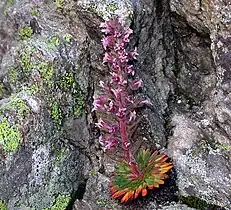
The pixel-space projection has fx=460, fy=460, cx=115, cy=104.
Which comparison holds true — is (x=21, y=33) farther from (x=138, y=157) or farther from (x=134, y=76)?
(x=138, y=157)

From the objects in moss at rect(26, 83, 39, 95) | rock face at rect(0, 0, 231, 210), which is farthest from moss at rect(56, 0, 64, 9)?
moss at rect(26, 83, 39, 95)

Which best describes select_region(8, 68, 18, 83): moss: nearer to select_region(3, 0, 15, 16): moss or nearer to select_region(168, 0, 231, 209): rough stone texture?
Answer: select_region(3, 0, 15, 16): moss

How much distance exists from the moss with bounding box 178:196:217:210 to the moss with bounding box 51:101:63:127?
54.1 inches

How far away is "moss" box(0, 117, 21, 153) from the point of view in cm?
400

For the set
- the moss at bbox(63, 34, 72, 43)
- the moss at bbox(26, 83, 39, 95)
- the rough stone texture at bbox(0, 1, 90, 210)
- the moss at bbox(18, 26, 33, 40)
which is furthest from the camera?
the moss at bbox(18, 26, 33, 40)

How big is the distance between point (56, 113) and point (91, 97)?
0.43 metres

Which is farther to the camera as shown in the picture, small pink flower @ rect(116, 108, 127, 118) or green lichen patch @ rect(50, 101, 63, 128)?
green lichen patch @ rect(50, 101, 63, 128)

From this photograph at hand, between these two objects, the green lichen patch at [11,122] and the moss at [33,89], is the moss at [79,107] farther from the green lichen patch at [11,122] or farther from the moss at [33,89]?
the green lichen patch at [11,122]

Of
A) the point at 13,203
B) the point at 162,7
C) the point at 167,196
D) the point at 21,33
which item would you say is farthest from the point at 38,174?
the point at 162,7

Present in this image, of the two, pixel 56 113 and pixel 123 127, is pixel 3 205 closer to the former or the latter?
pixel 56 113

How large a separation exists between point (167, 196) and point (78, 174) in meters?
1.00

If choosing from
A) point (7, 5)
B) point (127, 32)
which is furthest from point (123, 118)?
point (7, 5)

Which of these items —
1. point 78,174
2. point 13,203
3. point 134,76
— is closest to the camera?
point 13,203

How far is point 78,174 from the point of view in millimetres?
4781
